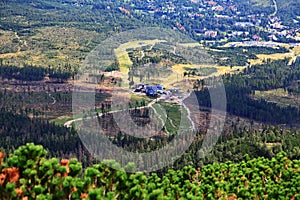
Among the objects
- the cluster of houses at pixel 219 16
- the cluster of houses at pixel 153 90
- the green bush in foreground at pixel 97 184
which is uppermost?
the cluster of houses at pixel 219 16

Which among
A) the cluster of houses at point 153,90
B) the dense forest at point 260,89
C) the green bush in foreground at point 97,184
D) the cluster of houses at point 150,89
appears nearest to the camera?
the green bush in foreground at point 97,184

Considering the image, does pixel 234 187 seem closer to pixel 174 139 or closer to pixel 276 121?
pixel 174 139

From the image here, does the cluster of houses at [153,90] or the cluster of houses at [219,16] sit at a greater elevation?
the cluster of houses at [219,16]

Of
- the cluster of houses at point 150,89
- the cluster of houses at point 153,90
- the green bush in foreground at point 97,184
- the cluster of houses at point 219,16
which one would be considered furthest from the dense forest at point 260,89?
Result: the green bush in foreground at point 97,184

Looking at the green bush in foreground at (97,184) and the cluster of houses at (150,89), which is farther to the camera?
the cluster of houses at (150,89)

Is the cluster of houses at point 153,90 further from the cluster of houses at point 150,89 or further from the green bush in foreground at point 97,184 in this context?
the green bush in foreground at point 97,184

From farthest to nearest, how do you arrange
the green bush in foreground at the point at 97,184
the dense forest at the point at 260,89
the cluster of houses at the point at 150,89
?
the cluster of houses at the point at 150,89, the dense forest at the point at 260,89, the green bush in foreground at the point at 97,184

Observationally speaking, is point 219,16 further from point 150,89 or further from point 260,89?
point 150,89

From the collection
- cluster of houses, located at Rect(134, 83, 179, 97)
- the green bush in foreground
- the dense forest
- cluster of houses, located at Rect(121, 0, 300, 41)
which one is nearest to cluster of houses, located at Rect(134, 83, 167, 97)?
cluster of houses, located at Rect(134, 83, 179, 97)

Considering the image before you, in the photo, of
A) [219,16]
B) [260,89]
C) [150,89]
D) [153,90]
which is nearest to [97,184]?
[150,89]
